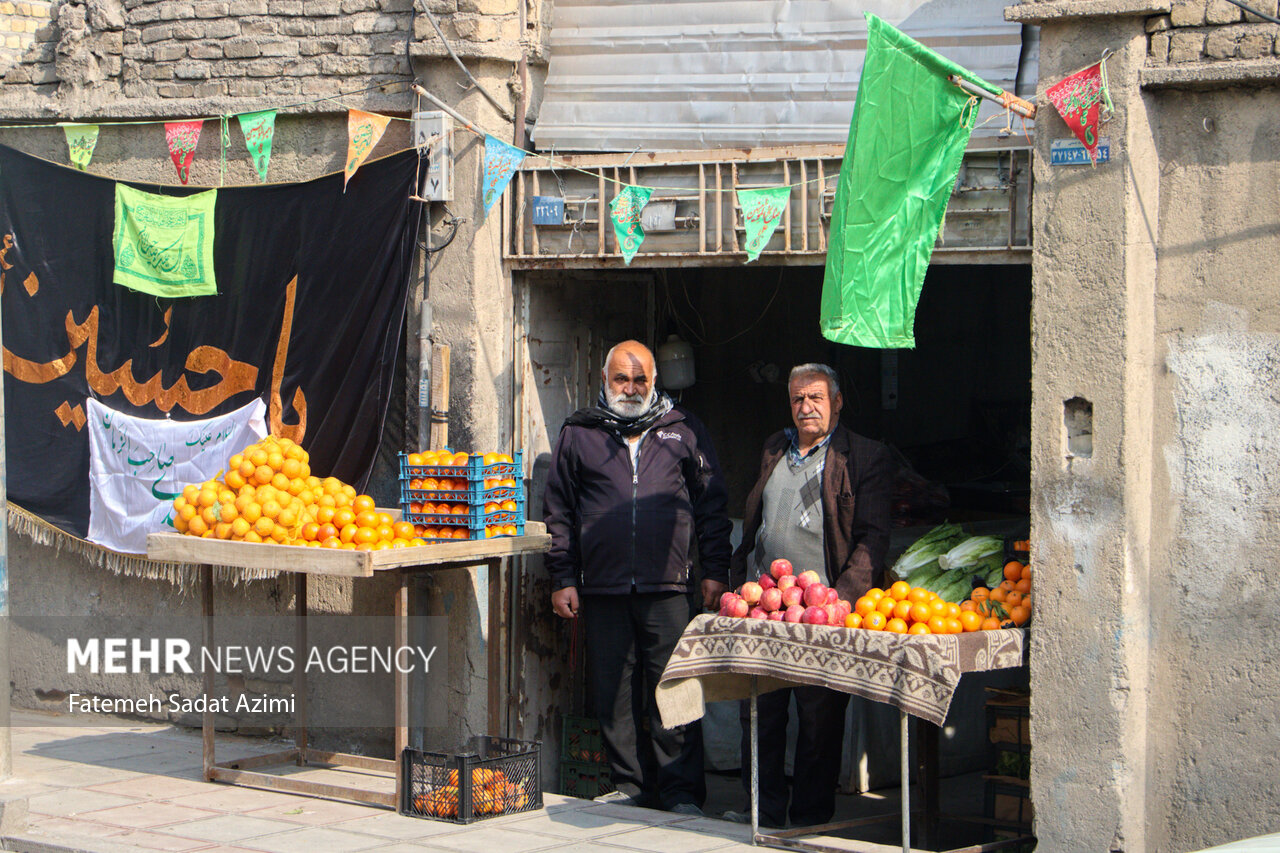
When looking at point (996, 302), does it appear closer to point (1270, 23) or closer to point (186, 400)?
point (1270, 23)

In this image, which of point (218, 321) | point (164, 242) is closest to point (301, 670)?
point (218, 321)

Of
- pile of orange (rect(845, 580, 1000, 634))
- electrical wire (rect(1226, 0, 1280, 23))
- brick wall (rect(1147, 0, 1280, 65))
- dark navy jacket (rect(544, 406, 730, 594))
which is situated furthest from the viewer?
dark navy jacket (rect(544, 406, 730, 594))

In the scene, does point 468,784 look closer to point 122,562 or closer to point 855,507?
point 855,507

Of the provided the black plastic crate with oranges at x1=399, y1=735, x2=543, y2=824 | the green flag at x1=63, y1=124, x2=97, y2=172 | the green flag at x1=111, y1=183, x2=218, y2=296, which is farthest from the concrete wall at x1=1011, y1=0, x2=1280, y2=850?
the green flag at x1=63, y1=124, x2=97, y2=172

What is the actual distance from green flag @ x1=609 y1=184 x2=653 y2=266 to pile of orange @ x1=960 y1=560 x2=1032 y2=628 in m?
2.30

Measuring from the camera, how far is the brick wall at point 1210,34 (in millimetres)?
5273

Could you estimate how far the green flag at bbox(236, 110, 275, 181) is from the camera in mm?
7703

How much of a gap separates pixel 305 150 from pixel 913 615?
4.22m

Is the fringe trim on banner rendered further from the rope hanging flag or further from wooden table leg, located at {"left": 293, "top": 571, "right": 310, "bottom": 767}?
the rope hanging flag

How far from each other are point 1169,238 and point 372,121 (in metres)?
3.94

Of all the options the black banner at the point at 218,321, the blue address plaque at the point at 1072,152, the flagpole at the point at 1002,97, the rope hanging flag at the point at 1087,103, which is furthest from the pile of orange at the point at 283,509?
the rope hanging flag at the point at 1087,103

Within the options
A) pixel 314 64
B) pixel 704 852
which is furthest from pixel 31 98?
pixel 704 852

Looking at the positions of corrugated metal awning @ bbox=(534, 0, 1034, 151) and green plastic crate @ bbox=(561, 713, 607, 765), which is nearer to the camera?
corrugated metal awning @ bbox=(534, 0, 1034, 151)

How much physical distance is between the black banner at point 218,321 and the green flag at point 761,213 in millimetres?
1776
